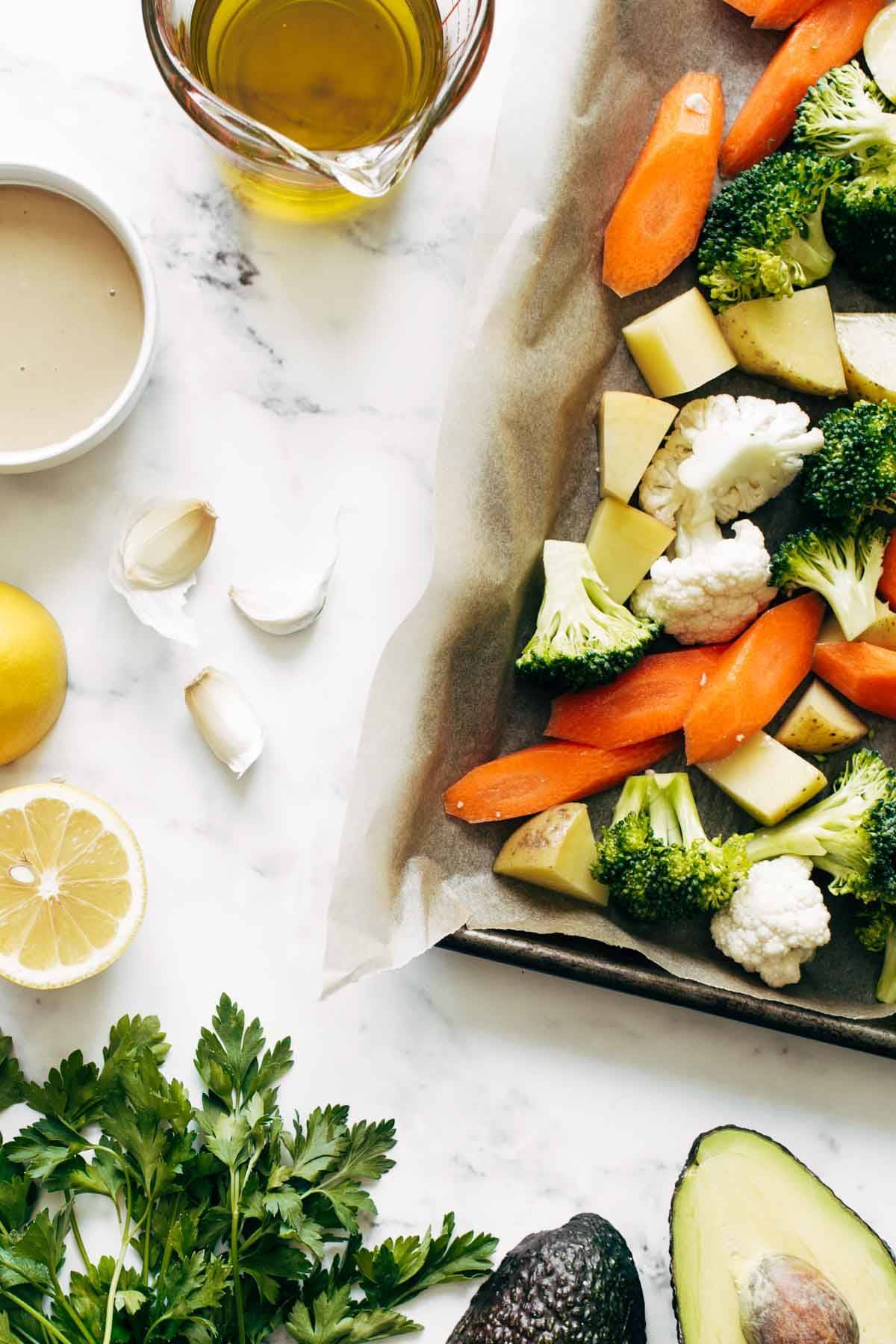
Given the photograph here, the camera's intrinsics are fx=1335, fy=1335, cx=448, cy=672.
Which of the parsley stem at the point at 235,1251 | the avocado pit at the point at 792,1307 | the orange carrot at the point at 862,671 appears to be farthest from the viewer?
the orange carrot at the point at 862,671

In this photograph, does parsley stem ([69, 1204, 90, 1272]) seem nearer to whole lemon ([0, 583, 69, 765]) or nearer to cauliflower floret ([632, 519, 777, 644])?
whole lemon ([0, 583, 69, 765])

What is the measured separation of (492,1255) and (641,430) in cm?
122

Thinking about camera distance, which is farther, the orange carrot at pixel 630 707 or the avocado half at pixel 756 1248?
the orange carrot at pixel 630 707

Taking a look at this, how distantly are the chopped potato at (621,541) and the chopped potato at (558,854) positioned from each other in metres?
0.33

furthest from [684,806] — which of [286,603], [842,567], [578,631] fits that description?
[286,603]

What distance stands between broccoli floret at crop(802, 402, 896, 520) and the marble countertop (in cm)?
57

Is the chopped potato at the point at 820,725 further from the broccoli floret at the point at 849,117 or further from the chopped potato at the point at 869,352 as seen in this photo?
the broccoli floret at the point at 849,117

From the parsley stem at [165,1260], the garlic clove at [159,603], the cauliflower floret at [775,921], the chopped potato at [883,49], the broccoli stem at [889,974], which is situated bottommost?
the broccoli stem at [889,974]

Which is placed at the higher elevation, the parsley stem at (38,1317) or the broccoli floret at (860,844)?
the parsley stem at (38,1317)

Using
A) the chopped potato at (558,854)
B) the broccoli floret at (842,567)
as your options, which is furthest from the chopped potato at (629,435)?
the chopped potato at (558,854)

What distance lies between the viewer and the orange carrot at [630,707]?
6.31 ft

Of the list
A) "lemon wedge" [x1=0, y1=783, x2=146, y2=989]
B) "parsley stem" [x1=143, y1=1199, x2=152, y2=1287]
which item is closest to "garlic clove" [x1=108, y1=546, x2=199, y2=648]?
"lemon wedge" [x1=0, y1=783, x2=146, y2=989]

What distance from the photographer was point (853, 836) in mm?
1896

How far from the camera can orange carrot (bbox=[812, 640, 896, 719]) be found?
1.91 m
